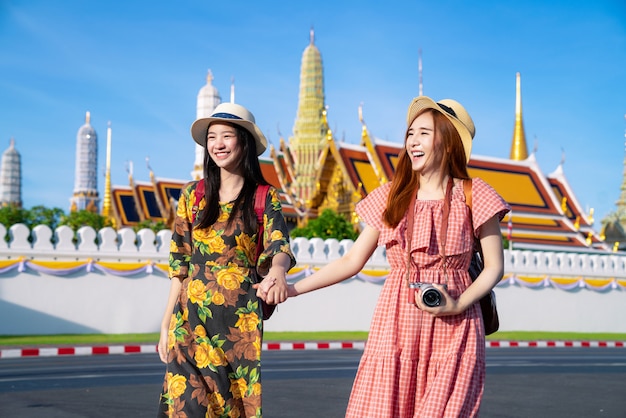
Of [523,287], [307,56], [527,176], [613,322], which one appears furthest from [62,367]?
[307,56]

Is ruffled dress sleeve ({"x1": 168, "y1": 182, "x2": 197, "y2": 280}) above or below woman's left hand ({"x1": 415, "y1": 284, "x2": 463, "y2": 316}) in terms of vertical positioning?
above

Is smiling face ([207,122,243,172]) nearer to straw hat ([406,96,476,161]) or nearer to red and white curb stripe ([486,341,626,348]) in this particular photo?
straw hat ([406,96,476,161])

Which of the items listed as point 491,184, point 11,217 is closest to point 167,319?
point 491,184

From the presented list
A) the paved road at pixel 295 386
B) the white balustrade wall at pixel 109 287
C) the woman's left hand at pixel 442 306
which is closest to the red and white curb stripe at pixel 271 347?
the paved road at pixel 295 386

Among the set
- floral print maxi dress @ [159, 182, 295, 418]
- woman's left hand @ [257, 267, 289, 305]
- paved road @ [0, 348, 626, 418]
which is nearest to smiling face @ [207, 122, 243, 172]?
floral print maxi dress @ [159, 182, 295, 418]

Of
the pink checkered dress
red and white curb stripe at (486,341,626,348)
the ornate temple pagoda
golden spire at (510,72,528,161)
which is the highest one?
golden spire at (510,72,528,161)

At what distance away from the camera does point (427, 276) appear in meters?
3.32

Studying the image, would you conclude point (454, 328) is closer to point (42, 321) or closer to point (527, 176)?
point (42, 321)

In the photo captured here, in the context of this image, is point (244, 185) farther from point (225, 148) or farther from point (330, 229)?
point (330, 229)

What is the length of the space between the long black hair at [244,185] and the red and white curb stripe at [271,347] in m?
9.81

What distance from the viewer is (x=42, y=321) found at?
17391mm

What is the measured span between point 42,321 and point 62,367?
672 cm

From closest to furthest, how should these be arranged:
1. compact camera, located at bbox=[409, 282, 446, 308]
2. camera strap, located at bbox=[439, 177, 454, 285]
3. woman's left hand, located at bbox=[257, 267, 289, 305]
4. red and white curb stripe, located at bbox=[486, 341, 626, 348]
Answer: compact camera, located at bbox=[409, 282, 446, 308] → camera strap, located at bbox=[439, 177, 454, 285] → woman's left hand, located at bbox=[257, 267, 289, 305] → red and white curb stripe, located at bbox=[486, 341, 626, 348]

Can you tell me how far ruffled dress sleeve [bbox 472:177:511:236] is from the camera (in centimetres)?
337
